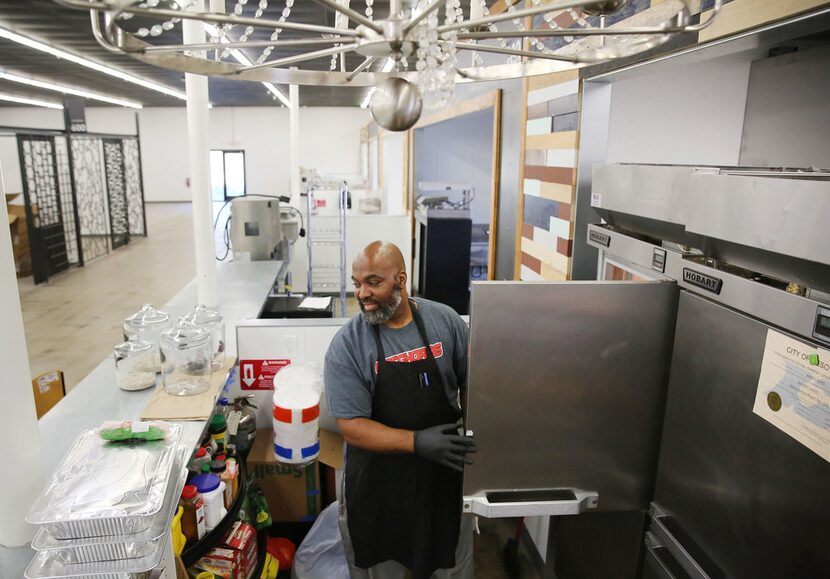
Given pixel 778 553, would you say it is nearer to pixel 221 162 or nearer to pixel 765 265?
pixel 765 265

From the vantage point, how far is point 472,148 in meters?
8.45

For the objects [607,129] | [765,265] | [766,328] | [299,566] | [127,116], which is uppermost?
[127,116]

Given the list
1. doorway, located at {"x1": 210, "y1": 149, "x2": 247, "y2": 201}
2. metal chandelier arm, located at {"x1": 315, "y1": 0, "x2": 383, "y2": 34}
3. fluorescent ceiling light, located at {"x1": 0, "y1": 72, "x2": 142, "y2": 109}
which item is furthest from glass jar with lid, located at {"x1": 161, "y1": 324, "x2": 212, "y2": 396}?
doorway, located at {"x1": 210, "y1": 149, "x2": 247, "y2": 201}

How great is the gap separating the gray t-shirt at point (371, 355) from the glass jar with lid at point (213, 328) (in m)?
0.86

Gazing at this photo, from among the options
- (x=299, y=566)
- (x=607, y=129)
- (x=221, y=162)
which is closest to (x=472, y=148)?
(x=607, y=129)

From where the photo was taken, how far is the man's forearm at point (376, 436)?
74.5 inches

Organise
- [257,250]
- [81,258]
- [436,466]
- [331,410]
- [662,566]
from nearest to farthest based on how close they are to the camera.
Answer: [662,566], [331,410], [436,466], [257,250], [81,258]

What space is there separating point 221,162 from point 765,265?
19172 mm

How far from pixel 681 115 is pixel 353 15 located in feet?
7.58

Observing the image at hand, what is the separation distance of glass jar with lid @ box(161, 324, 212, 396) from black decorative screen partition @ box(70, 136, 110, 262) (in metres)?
9.96

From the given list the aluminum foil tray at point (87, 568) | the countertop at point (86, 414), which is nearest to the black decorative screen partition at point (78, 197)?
the countertop at point (86, 414)

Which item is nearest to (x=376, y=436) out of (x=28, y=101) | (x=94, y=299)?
(x=94, y=299)

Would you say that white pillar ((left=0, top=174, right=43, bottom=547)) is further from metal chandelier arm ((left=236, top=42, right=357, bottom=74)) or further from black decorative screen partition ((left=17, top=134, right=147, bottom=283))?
black decorative screen partition ((left=17, top=134, right=147, bottom=283))

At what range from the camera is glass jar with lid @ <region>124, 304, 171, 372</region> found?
2.58m
